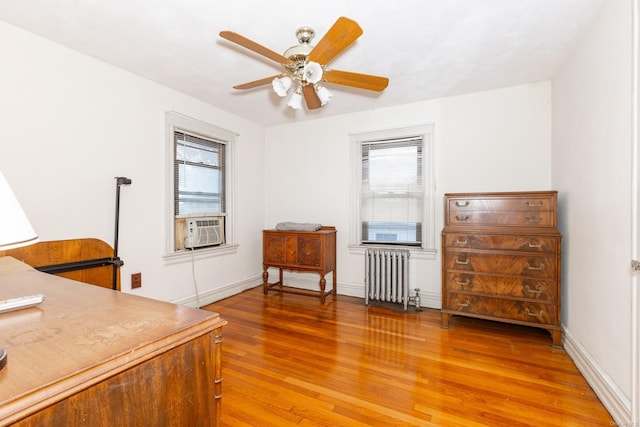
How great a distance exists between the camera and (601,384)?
5.71ft

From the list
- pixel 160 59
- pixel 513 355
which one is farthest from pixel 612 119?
pixel 160 59

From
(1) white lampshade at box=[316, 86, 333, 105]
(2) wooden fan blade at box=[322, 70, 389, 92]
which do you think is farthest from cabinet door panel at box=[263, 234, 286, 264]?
(2) wooden fan blade at box=[322, 70, 389, 92]

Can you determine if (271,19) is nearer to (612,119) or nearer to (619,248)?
(612,119)

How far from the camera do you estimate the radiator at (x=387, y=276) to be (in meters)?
3.28

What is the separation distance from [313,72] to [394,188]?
211 cm

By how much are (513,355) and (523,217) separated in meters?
1.11

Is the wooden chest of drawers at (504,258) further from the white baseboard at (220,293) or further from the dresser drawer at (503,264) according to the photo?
the white baseboard at (220,293)

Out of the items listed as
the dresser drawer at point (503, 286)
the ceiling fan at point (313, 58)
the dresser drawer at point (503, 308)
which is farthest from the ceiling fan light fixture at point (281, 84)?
the dresser drawer at point (503, 308)

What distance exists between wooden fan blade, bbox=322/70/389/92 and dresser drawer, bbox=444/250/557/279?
5.31 feet

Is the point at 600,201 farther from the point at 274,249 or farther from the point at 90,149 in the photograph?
the point at 90,149

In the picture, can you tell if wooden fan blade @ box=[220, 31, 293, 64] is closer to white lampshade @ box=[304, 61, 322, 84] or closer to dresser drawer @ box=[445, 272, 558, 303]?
white lampshade @ box=[304, 61, 322, 84]

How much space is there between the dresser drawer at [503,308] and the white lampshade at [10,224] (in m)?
2.86

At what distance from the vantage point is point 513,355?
7.43 feet

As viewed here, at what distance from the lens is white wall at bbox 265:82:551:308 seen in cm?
292
